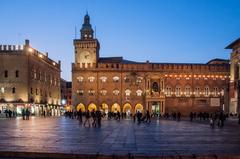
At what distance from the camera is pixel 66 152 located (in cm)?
1170

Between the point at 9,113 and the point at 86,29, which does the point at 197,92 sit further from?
the point at 9,113

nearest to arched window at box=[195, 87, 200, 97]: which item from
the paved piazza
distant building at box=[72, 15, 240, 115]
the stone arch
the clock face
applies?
distant building at box=[72, 15, 240, 115]

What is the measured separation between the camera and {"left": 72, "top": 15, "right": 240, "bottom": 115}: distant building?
85.2 m

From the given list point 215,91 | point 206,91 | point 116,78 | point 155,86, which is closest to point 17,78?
point 116,78

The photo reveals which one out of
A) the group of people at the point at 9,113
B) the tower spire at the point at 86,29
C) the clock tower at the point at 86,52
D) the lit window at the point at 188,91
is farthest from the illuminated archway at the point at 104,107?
the group of people at the point at 9,113

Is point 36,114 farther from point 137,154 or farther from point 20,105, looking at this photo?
point 137,154

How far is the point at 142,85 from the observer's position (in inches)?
3391

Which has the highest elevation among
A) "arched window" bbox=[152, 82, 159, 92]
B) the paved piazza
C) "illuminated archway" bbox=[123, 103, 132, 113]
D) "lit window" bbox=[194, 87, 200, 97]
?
"arched window" bbox=[152, 82, 159, 92]

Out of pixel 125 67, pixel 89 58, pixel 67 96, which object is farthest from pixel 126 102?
pixel 67 96

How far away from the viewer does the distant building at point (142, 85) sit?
85.2m

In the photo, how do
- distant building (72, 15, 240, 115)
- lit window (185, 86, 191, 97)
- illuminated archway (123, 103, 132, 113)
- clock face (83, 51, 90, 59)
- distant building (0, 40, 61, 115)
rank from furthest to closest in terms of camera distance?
clock face (83, 51, 90, 59) < lit window (185, 86, 191, 97) < illuminated archway (123, 103, 132, 113) < distant building (72, 15, 240, 115) < distant building (0, 40, 61, 115)

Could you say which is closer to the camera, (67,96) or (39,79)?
(39,79)

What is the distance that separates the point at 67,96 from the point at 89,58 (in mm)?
47781

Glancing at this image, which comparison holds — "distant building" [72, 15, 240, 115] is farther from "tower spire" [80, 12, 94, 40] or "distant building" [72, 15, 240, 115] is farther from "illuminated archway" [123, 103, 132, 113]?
"tower spire" [80, 12, 94, 40]
